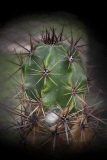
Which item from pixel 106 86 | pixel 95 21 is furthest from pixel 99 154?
pixel 95 21

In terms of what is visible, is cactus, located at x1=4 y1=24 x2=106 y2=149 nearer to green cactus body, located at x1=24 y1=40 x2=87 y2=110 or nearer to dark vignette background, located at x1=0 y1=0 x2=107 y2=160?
green cactus body, located at x1=24 y1=40 x2=87 y2=110

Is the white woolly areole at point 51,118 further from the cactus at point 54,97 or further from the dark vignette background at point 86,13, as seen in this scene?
the dark vignette background at point 86,13

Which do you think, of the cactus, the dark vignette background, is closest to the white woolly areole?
the cactus

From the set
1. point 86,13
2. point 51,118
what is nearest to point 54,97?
point 51,118

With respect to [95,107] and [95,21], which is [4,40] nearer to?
[95,21]

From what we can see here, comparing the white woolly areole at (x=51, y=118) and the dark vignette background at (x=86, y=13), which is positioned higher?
the dark vignette background at (x=86, y=13)

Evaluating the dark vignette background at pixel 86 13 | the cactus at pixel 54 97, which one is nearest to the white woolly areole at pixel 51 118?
the cactus at pixel 54 97

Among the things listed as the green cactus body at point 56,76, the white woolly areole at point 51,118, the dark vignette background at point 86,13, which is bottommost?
the white woolly areole at point 51,118
